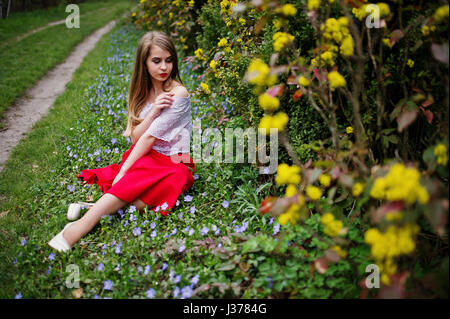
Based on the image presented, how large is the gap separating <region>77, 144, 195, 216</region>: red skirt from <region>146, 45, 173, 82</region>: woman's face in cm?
61

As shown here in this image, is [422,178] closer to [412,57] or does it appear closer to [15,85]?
[412,57]

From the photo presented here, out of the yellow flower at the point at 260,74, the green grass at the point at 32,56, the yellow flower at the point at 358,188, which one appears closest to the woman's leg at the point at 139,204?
the yellow flower at the point at 260,74

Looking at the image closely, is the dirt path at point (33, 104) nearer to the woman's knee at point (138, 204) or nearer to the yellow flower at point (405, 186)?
the woman's knee at point (138, 204)

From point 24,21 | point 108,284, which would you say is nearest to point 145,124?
point 108,284

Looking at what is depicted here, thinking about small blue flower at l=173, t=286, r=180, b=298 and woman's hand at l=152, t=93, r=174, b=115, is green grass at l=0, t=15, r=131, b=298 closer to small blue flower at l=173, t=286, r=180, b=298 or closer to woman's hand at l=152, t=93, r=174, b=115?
small blue flower at l=173, t=286, r=180, b=298

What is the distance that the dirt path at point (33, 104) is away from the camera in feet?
13.1

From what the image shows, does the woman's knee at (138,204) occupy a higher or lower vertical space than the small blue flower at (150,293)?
higher

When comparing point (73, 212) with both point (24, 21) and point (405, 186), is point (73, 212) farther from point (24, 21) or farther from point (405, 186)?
point (24, 21)

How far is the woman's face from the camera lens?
100 inches

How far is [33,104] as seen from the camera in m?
5.02

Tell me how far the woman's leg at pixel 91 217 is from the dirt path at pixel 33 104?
176cm

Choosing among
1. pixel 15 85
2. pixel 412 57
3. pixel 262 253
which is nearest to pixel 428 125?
pixel 412 57

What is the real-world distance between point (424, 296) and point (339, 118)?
1067mm

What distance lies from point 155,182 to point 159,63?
94 centimetres
